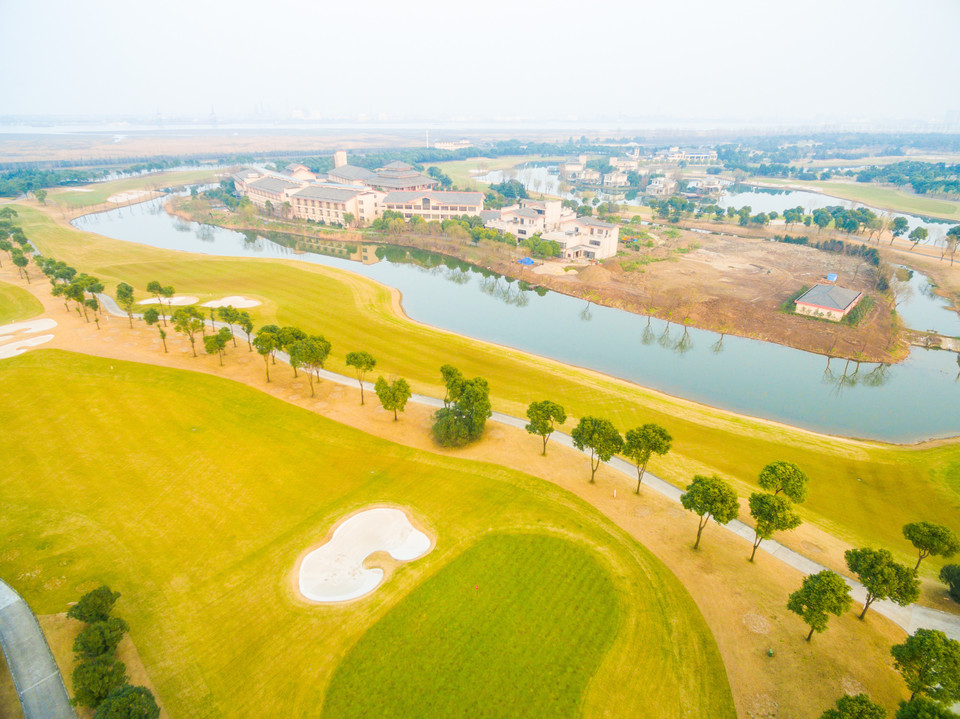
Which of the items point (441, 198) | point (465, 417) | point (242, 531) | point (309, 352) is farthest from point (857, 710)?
point (441, 198)

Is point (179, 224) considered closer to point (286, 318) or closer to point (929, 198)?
point (286, 318)

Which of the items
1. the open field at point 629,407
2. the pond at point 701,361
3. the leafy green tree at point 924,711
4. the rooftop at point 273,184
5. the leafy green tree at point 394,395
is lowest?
the pond at point 701,361

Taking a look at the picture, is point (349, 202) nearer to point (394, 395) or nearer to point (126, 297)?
point (126, 297)

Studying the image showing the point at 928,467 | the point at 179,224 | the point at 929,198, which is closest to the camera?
the point at 928,467

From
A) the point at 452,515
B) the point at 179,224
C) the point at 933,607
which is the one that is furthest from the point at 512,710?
the point at 179,224

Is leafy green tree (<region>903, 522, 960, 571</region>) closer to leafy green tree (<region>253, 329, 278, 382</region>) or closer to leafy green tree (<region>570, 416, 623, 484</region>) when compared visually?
leafy green tree (<region>570, 416, 623, 484</region>)

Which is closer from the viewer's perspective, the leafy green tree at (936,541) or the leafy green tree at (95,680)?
the leafy green tree at (95,680)

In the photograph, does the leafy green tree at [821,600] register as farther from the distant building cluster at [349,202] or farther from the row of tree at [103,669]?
the distant building cluster at [349,202]

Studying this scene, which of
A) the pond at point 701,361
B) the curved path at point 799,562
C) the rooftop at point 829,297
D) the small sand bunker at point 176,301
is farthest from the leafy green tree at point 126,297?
the rooftop at point 829,297
